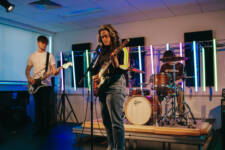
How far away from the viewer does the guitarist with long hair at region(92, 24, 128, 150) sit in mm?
2490

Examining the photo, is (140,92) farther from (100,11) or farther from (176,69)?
(100,11)

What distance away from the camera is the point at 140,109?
4.48m

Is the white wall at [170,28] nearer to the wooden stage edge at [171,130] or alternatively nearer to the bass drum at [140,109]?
the bass drum at [140,109]

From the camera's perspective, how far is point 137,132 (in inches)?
155

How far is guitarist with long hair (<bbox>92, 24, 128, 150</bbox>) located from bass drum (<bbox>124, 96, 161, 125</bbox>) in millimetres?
1827

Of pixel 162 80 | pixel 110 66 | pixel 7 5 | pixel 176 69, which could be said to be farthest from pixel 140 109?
pixel 7 5

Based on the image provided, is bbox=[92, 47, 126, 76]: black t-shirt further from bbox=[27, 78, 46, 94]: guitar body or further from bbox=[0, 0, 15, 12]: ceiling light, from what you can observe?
bbox=[0, 0, 15, 12]: ceiling light

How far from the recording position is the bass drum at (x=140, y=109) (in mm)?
4383

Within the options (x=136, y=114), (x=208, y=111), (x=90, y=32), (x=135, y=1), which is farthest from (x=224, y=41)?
(x=90, y=32)

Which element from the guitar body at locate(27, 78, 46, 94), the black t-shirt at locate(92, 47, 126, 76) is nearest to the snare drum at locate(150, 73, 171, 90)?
the black t-shirt at locate(92, 47, 126, 76)

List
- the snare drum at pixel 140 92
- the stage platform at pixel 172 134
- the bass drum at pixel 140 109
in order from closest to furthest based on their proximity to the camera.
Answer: the stage platform at pixel 172 134
the bass drum at pixel 140 109
the snare drum at pixel 140 92

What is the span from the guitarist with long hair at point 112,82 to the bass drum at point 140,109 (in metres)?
1.83

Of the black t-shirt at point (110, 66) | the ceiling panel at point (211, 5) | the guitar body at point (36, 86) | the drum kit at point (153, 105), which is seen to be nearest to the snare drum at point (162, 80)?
the drum kit at point (153, 105)

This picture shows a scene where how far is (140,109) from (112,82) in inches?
82.5
